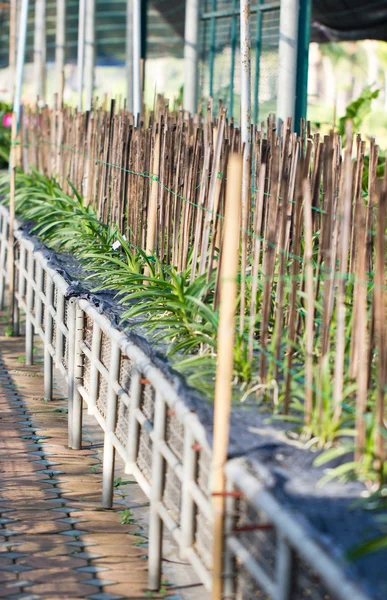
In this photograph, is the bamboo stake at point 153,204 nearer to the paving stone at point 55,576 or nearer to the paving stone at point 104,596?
the paving stone at point 55,576

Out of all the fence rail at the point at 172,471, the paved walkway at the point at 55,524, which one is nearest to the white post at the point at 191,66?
the fence rail at the point at 172,471

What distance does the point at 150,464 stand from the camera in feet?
11.8

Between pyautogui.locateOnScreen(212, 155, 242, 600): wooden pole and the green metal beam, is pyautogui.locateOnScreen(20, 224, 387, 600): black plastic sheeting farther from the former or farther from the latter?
the green metal beam

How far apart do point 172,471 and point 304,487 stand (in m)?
0.74

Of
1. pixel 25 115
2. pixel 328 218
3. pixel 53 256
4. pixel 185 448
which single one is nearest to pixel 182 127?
pixel 53 256

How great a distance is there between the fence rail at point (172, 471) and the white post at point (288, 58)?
247 cm

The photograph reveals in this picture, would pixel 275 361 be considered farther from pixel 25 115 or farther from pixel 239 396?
pixel 25 115

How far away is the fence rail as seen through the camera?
242cm

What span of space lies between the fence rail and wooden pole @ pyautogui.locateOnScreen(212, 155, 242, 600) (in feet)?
0.10

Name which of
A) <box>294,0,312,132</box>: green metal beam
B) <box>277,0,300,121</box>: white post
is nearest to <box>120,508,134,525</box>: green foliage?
<box>277,0,300,121</box>: white post

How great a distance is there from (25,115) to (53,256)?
4.83 m

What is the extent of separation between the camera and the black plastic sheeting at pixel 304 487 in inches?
89.8

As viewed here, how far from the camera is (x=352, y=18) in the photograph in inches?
495

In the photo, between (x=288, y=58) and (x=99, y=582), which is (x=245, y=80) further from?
(x=99, y=582)
